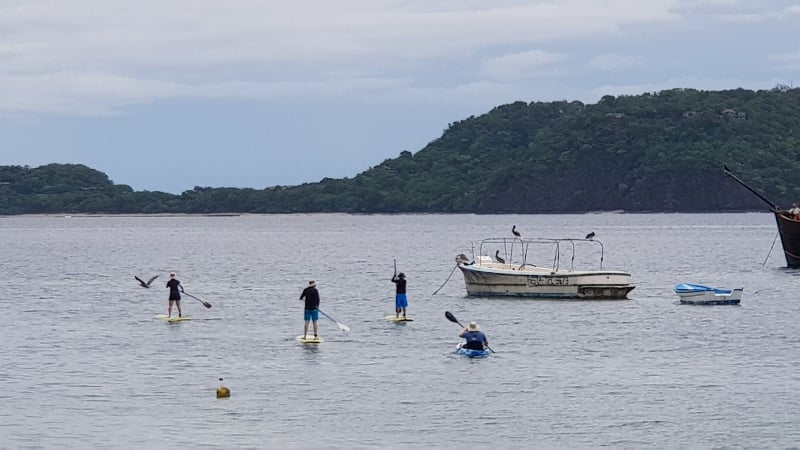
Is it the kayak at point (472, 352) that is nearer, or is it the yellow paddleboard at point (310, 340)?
the kayak at point (472, 352)

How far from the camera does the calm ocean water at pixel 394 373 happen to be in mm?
29031

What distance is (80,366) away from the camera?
129ft

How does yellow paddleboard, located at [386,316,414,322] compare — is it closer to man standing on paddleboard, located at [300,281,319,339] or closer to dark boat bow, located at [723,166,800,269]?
man standing on paddleboard, located at [300,281,319,339]

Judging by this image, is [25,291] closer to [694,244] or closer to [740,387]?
[740,387]

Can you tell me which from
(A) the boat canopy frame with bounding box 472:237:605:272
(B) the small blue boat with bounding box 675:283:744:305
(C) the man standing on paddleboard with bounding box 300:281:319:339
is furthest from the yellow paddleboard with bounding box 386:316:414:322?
(B) the small blue boat with bounding box 675:283:744:305

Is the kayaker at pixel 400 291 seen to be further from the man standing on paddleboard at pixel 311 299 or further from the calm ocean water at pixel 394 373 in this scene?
the man standing on paddleboard at pixel 311 299

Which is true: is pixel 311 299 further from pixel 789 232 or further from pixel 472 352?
pixel 789 232

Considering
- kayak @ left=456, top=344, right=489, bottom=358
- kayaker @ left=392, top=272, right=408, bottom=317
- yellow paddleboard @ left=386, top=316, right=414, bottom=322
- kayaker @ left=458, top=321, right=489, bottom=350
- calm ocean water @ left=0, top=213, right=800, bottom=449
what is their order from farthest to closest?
1. yellow paddleboard @ left=386, top=316, right=414, bottom=322
2. kayaker @ left=392, top=272, right=408, bottom=317
3. kayak @ left=456, top=344, right=489, bottom=358
4. kayaker @ left=458, top=321, right=489, bottom=350
5. calm ocean water @ left=0, top=213, right=800, bottom=449

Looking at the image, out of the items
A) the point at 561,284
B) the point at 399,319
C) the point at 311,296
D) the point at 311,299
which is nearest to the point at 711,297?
the point at 561,284

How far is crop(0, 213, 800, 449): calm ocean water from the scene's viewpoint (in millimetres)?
29031

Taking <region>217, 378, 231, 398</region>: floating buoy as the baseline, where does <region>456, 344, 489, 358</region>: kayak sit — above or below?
above

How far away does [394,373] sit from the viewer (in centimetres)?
3747

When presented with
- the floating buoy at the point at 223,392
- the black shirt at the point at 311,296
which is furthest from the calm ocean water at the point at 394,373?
the black shirt at the point at 311,296

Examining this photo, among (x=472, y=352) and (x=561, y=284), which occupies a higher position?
(x=561, y=284)
